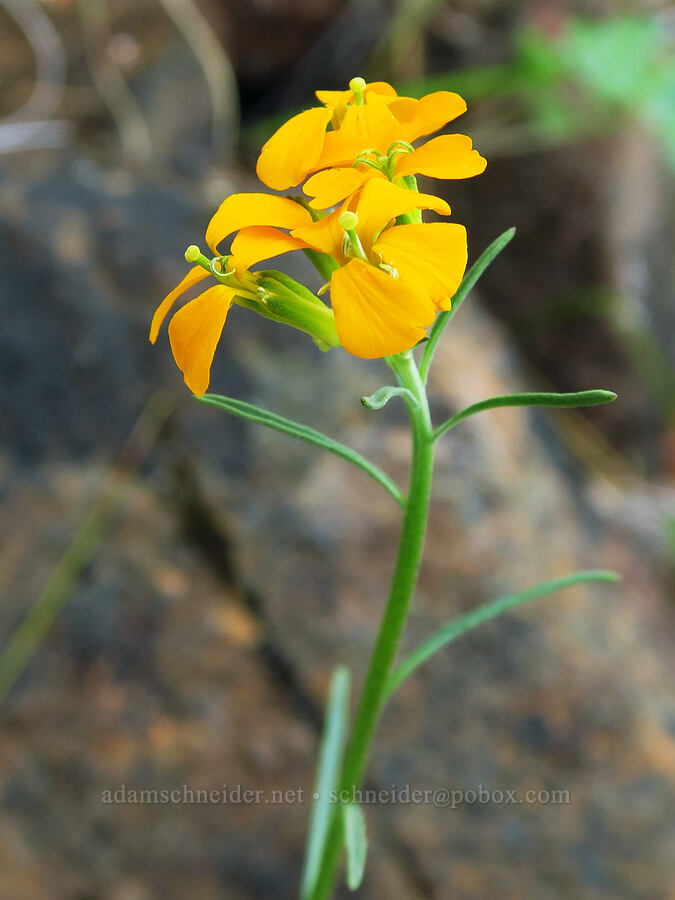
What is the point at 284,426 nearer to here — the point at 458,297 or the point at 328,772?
the point at 458,297

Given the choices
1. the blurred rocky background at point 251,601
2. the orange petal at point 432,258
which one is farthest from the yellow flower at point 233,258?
the blurred rocky background at point 251,601

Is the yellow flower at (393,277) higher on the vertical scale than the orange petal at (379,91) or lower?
lower

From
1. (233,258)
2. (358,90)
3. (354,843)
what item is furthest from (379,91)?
(354,843)

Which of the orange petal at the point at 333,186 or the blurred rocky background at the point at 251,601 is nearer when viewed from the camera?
the orange petal at the point at 333,186

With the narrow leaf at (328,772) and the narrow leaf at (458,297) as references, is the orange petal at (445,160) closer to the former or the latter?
the narrow leaf at (458,297)

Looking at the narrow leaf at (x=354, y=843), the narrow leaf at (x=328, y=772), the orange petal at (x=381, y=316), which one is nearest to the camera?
the orange petal at (x=381, y=316)

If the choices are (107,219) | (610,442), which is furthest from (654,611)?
(107,219)

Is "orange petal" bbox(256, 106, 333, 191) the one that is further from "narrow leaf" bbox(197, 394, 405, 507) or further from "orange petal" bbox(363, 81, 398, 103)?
"narrow leaf" bbox(197, 394, 405, 507)
